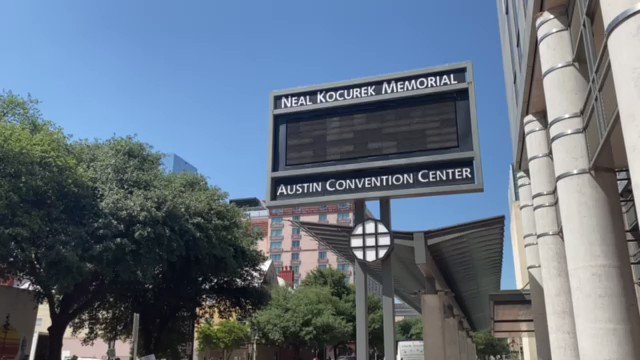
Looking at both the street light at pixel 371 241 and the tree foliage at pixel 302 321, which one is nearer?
the street light at pixel 371 241

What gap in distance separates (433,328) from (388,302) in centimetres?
900

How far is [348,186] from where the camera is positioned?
1257cm

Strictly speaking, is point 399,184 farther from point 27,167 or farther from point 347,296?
point 347,296

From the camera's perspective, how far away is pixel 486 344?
100875 mm

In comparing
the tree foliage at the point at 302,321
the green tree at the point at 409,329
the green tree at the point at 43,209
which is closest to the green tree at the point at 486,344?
the green tree at the point at 409,329

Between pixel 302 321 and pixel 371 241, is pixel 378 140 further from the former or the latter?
pixel 302 321

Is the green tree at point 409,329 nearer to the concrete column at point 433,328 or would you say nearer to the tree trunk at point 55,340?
the tree trunk at point 55,340

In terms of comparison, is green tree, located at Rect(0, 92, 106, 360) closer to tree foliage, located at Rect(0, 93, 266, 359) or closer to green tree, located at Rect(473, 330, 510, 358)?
tree foliage, located at Rect(0, 93, 266, 359)

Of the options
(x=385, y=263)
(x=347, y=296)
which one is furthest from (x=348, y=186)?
(x=347, y=296)

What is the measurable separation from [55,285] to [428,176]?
1575 cm

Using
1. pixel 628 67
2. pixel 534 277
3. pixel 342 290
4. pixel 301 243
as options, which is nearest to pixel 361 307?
pixel 534 277

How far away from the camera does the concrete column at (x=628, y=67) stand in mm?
5195

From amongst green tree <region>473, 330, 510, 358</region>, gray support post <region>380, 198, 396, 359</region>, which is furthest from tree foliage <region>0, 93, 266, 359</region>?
green tree <region>473, 330, 510, 358</region>

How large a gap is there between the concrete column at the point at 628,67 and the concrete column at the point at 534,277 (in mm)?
11477
